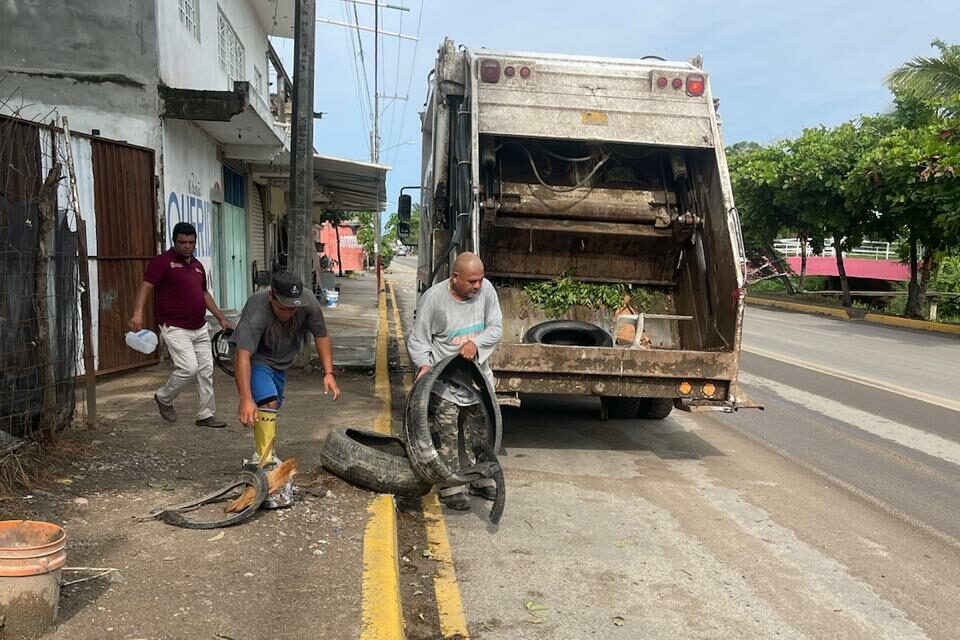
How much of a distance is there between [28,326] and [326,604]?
2.86 metres

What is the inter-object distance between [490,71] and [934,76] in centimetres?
1830

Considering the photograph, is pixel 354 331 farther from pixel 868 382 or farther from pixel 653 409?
pixel 868 382

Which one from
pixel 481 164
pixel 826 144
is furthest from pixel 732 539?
pixel 826 144

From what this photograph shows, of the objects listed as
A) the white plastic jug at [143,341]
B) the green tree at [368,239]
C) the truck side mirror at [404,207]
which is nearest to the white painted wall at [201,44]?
the truck side mirror at [404,207]

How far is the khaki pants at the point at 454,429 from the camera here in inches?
201

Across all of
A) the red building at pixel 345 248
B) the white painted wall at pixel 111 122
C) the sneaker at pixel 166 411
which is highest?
the white painted wall at pixel 111 122

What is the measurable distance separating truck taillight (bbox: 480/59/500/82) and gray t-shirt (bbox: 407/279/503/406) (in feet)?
8.34

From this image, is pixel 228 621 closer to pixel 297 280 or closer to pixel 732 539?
pixel 297 280

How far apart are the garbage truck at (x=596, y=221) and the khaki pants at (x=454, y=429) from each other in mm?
883

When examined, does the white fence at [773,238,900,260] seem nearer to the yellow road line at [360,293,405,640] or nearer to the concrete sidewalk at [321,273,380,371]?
the concrete sidewalk at [321,273,380,371]

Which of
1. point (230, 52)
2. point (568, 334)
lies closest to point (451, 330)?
point (568, 334)

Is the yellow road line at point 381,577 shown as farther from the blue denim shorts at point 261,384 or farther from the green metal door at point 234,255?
the green metal door at point 234,255

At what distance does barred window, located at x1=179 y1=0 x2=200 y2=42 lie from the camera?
10672mm

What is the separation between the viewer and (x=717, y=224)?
6.97 meters
